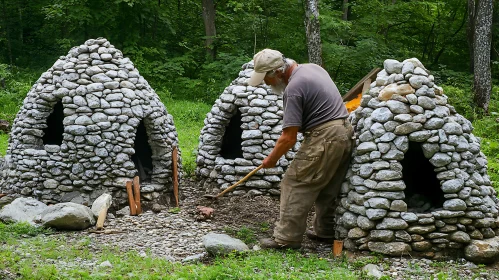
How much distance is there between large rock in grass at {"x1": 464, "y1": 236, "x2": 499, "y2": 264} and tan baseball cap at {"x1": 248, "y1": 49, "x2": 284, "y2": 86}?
297cm

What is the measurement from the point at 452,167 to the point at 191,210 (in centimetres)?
394

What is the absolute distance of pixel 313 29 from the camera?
1390cm

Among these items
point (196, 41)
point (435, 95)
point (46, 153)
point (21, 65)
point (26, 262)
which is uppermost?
point (196, 41)

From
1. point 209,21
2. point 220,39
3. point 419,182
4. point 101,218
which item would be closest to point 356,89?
point 419,182

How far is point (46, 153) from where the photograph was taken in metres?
8.17

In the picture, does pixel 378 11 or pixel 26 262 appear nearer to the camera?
pixel 26 262

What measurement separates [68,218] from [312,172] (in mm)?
3400

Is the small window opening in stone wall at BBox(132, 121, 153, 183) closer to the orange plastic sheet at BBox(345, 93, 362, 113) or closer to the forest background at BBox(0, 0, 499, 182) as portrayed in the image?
the orange plastic sheet at BBox(345, 93, 362, 113)

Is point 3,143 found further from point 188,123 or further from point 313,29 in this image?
point 313,29

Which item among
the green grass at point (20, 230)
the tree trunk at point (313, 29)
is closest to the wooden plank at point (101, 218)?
the green grass at point (20, 230)

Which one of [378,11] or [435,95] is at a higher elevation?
[378,11]

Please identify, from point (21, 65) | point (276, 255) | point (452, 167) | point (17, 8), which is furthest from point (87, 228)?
point (17, 8)

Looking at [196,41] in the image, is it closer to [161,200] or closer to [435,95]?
[161,200]

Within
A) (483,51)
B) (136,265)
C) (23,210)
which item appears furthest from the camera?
(483,51)
